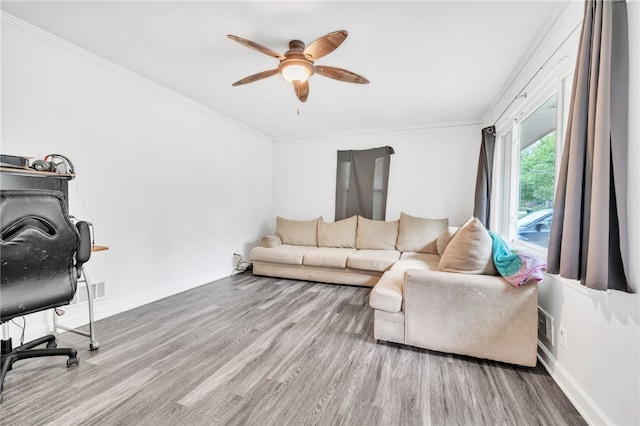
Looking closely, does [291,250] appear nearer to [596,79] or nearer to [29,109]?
[29,109]

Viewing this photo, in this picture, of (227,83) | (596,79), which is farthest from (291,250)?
(596,79)

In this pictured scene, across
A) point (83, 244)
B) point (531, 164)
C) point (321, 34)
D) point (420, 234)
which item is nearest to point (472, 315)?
point (531, 164)

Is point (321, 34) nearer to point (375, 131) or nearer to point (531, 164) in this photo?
point (531, 164)

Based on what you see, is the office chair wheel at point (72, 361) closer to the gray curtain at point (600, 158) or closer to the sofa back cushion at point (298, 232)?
the gray curtain at point (600, 158)

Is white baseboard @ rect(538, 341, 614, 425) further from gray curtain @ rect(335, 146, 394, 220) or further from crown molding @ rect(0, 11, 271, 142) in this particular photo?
crown molding @ rect(0, 11, 271, 142)

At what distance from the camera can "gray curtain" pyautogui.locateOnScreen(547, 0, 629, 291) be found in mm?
1161

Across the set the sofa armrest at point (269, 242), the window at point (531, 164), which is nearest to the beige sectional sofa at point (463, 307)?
the window at point (531, 164)

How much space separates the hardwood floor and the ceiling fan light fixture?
7.16 ft

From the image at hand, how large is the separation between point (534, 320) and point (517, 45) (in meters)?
2.15

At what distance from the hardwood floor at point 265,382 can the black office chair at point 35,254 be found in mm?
392

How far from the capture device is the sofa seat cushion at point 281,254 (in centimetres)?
400

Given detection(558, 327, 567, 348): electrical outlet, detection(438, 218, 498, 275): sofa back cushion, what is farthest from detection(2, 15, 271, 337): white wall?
detection(558, 327, 567, 348): electrical outlet

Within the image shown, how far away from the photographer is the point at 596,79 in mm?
1239

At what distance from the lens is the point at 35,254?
4.91 ft
